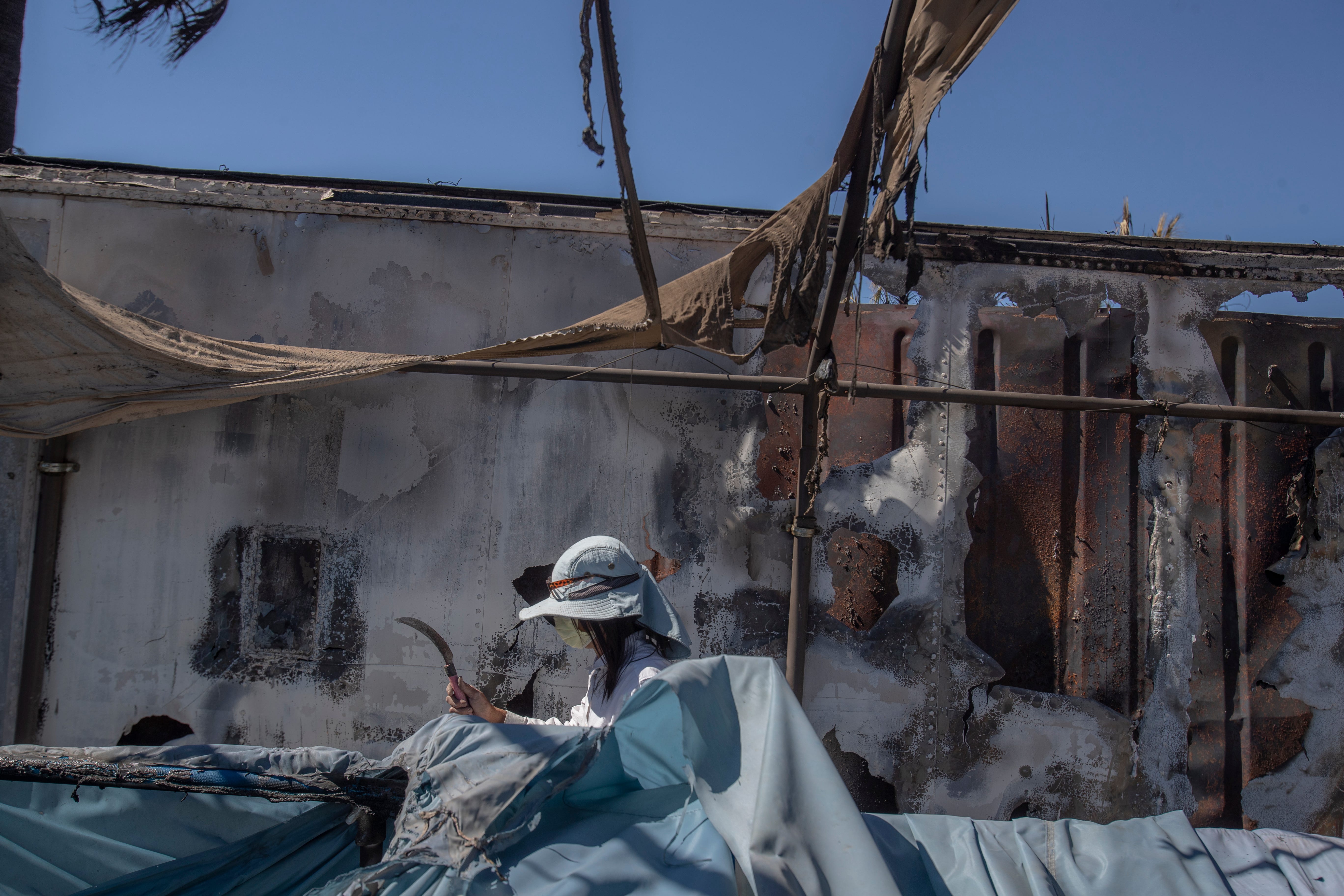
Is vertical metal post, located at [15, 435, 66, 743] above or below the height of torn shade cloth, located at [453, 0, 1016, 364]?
below

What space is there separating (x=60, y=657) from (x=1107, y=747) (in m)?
4.70

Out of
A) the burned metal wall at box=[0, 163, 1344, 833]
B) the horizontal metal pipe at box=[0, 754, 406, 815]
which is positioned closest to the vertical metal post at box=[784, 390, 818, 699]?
the burned metal wall at box=[0, 163, 1344, 833]

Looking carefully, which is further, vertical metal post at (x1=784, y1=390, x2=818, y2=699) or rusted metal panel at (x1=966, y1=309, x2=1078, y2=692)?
rusted metal panel at (x1=966, y1=309, x2=1078, y2=692)

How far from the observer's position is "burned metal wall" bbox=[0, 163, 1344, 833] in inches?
126

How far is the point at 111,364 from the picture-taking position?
2666 mm

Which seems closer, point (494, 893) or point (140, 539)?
point (494, 893)

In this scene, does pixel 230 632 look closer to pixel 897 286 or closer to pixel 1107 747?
pixel 897 286

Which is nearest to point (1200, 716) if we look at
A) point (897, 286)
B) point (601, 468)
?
point (897, 286)

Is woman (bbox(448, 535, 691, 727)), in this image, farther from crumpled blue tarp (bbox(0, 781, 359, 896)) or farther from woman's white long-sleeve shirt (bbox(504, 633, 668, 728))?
crumpled blue tarp (bbox(0, 781, 359, 896))

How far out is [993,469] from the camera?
10.8ft

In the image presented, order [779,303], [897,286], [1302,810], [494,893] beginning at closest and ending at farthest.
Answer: [494,893]
[779,303]
[1302,810]
[897,286]

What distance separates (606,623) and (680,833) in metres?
0.77

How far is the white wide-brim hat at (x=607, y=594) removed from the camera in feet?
6.91

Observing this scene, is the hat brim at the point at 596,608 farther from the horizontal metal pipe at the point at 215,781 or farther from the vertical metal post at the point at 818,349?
the vertical metal post at the point at 818,349
